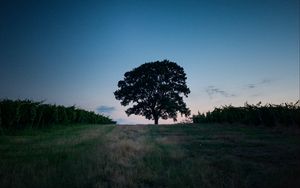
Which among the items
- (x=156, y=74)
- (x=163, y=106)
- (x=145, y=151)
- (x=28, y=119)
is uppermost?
(x=156, y=74)

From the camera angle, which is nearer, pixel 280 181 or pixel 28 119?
pixel 280 181

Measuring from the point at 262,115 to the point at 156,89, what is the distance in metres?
31.2

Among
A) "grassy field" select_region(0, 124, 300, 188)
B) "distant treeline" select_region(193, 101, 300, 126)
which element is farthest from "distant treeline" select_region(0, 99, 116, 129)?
"distant treeline" select_region(193, 101, 300, 126)

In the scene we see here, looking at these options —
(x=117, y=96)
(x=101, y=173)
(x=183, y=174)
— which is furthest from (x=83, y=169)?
(x=117, y=96)

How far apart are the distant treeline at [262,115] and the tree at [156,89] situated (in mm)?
17184

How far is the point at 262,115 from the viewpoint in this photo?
25500 millimetres

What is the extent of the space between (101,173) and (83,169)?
0.66 metres

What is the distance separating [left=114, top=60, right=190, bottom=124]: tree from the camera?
54625mm

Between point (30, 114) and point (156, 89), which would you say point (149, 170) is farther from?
A: point (156, 89)

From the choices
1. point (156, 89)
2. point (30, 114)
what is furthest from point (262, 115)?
point (156, 89)

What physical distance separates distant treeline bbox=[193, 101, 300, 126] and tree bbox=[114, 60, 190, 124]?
56.4ft

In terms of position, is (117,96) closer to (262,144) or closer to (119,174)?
(262,144)

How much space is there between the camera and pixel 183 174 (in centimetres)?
672

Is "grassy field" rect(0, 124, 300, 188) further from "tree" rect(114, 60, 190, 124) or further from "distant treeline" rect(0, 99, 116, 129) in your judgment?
"tree" rect(114, 60, 190, 124)
